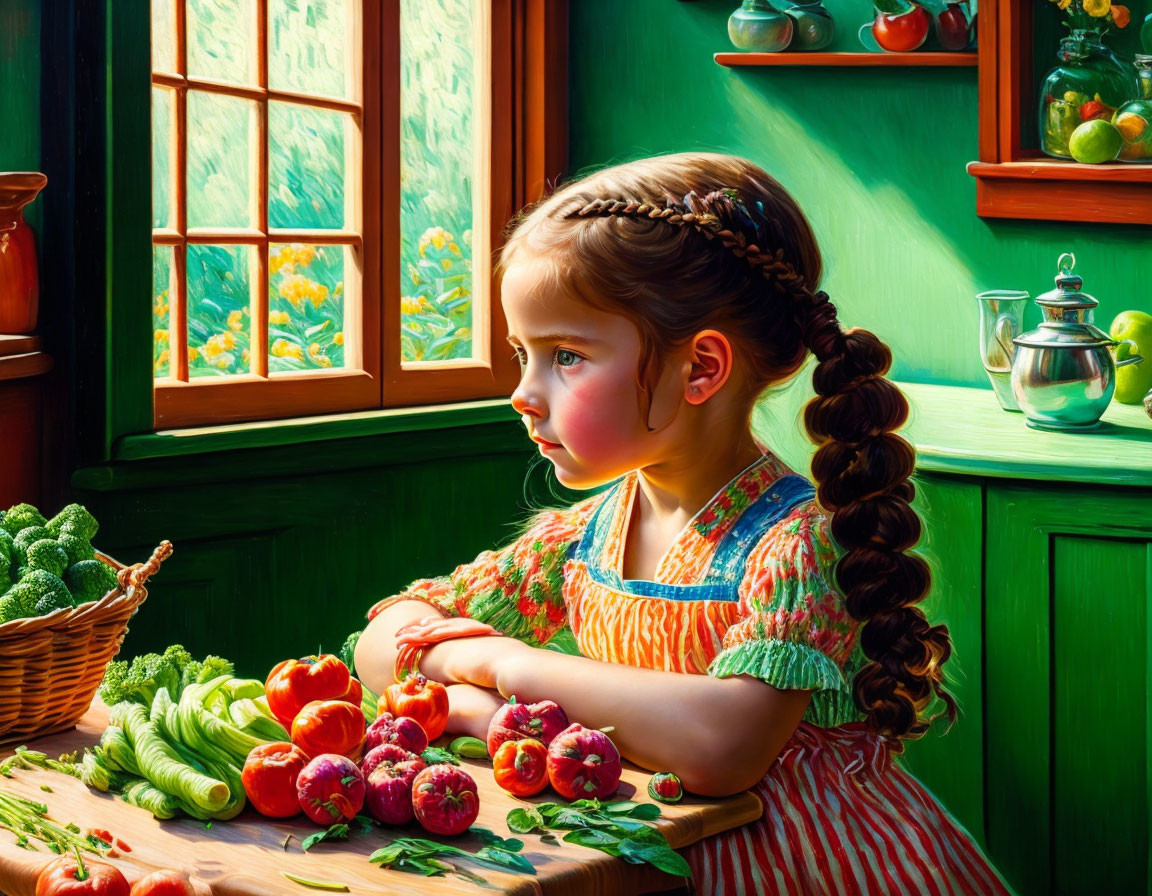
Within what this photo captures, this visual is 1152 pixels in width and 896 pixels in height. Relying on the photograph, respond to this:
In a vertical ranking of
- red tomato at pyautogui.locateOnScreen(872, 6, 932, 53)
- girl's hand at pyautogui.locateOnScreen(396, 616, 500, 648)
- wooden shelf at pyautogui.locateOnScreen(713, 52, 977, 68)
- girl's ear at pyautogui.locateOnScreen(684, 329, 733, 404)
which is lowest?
girl's hand at pyautogui.locateOnScreen(396, 616, 500, 648)

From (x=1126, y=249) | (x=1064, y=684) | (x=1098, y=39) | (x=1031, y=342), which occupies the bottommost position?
(x=1064, y=684)

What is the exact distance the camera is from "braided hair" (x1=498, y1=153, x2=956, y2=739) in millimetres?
1513

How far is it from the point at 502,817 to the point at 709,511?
17.8 inches

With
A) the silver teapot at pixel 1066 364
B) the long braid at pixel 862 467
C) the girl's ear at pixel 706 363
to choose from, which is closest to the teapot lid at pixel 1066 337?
the silver teapot at pixel 1066 364

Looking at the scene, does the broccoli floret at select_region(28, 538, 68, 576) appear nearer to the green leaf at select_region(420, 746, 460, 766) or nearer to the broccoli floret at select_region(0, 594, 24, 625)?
the broccoli floret at select_region(0, 594, 24, 625)

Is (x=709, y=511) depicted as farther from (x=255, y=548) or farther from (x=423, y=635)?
(x=255, y=548)

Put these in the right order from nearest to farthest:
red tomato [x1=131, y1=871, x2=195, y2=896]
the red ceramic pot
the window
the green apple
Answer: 1. red tomato [x1=131, y1=871, x2=195, y2=896]
2. the red ceramic pot
3. the window
4. the green apple

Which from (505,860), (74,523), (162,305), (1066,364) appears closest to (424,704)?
(505,860)

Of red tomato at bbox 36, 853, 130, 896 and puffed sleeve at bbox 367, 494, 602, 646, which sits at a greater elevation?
puffed sleeve at bbox 367, 494, 602, 646

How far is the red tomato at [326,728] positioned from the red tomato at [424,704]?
0.34 feet

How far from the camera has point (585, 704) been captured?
144cm

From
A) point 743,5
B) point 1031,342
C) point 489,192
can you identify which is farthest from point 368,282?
point 1031,342

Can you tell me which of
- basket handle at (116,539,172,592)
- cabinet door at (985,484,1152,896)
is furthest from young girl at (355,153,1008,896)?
cabinet door at (985,484,1152,896)

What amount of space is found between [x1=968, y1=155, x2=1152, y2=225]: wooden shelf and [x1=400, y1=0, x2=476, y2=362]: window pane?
3.72 ft
